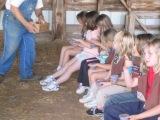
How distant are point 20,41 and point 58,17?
8.45 feet

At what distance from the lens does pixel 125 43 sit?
4.43 metres

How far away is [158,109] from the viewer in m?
3.40

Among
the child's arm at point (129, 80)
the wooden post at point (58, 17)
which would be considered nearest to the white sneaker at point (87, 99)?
the child's arm at point (129, 80)

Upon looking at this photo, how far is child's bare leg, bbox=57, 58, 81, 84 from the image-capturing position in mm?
5555

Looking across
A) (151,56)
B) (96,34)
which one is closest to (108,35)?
(96,34)

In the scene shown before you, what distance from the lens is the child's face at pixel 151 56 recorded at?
353cm

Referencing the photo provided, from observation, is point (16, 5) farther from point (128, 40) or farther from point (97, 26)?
point (128, 40)

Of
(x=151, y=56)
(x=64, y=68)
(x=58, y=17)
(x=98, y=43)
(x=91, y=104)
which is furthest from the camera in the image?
(x=58, y=17)

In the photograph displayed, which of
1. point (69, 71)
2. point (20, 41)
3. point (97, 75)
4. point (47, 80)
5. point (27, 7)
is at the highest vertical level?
point (27, 7)

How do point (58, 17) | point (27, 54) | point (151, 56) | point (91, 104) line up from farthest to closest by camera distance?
point (58, 17)
point (27, 54)
point (91, 104)
point (151, 56)

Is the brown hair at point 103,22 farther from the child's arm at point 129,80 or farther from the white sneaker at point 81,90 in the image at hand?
the child's arm at point 129,80

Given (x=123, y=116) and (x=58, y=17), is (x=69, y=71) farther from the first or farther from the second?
(x=58, y=17)

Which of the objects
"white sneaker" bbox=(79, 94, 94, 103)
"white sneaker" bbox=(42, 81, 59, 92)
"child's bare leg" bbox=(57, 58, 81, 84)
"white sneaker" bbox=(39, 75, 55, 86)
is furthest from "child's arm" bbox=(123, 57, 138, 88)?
"white sneaker" bbox=(39, 75, 55, 86)

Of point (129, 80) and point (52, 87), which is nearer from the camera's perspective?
point (129, 80)
